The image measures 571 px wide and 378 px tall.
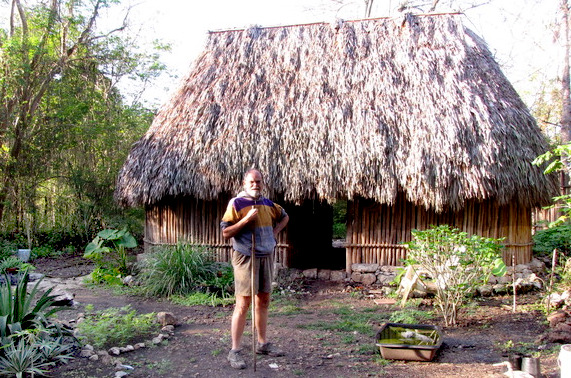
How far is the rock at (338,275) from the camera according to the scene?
735 centimetres

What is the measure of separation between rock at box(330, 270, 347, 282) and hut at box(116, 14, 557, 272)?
7.5 inches

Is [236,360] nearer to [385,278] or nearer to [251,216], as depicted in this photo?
[251,216]

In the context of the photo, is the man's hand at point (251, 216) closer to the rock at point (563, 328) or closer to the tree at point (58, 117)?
the rock at point (563, 328)

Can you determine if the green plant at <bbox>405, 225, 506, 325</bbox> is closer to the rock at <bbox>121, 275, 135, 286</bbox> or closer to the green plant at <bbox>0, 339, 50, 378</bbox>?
the green plant at <bbox>0, 339, 50, 378</bbox>

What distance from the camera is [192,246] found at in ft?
23.6

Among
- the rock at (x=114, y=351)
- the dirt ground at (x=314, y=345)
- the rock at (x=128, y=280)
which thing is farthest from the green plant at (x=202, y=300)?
the rock at (x=114, y=351)

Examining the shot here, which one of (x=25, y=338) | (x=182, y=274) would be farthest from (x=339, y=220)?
(x=25, y=338)

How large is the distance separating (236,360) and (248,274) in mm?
736

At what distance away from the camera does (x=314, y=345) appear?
14.9 ft

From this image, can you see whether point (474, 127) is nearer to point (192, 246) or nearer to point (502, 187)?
point (502, 187)

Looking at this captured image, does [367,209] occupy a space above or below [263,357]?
above

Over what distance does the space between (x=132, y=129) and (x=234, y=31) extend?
4789mm

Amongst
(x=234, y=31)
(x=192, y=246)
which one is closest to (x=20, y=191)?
(x=192, y=246)

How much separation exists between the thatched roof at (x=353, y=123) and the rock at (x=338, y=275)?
147cm
